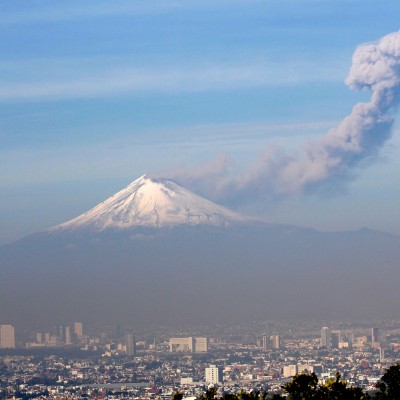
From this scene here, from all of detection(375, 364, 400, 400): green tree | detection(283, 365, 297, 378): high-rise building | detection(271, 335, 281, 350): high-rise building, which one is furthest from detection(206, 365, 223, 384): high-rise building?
detection(375, 364, 400, 400): green tree

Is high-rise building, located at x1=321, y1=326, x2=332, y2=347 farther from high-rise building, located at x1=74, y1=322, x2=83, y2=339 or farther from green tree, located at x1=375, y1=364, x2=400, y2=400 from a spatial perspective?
green tree, located at x1=375, y1=364, x2=400, y2=400

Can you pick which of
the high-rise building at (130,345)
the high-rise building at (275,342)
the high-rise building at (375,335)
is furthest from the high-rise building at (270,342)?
the high-rise building at (130,345)

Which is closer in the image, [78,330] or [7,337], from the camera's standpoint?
[7,337]

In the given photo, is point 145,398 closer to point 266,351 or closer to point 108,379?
point 108,379

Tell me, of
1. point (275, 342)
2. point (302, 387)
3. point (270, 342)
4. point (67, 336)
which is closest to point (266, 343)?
point (270, 342)

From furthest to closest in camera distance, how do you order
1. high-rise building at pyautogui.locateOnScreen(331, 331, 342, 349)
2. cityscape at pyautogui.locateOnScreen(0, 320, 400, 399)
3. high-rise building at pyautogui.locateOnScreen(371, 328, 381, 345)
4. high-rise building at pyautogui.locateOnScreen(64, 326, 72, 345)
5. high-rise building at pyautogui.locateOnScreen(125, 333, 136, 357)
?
high-rise building at pyautogui.locateOnScreen(64, 326, 72, 345), high-rise building at pyautogui.locateOnScreen(371, 328, 381, 345), high-rise building at pyautogui.locateOnScreen(331, 331, 342, 349), high-rise building at pyautogui.locateOnScreen(125, 333, 136, 357), cityscape at pyautogui.locateOnScreen(0, 320, 400, 399)

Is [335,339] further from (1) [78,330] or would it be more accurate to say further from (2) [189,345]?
(1) [78,330]
